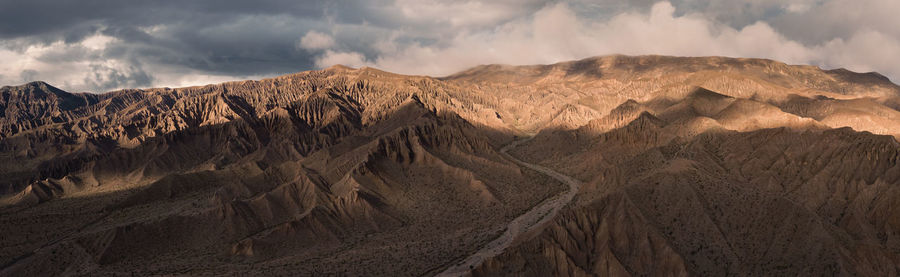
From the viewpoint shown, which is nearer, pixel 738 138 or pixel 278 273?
pixel 278 273

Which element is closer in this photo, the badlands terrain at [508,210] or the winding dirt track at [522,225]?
the badlands terrain at [508,210]

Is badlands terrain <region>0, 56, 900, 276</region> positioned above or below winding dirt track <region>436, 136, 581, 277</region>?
above

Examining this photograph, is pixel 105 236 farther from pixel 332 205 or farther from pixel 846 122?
pixel 846 122

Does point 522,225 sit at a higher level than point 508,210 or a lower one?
lower

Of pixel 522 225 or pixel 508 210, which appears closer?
pixel 522 225

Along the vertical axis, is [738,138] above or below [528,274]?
above

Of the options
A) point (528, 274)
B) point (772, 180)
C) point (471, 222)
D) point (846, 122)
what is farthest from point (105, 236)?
point (846, 122)

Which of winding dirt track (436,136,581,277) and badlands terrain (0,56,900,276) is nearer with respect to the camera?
badlands terrain (0,56,900,276)

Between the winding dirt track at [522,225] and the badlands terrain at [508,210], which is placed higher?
the badlands terrain at [508,210]
